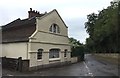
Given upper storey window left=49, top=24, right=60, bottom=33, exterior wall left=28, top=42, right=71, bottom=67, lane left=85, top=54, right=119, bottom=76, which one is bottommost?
lane left=85, top=54, right=119, bottom=76

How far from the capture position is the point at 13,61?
77.3 feet

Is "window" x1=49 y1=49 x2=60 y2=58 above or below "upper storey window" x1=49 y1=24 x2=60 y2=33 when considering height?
below

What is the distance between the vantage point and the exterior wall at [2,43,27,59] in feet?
81.9

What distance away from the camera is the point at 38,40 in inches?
1032

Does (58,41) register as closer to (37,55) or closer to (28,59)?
(37,55)

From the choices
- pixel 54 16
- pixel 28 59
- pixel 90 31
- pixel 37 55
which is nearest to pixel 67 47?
pixel 54 16

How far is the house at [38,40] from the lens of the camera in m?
25.0

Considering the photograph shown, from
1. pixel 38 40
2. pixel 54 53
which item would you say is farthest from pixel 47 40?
pixel 54 53

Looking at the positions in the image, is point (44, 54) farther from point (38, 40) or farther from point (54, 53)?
point (54, 53)

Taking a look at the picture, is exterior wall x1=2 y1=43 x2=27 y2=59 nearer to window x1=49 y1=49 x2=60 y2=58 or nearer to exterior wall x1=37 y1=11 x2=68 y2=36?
exterior wall x1=37 y1=11 x2=68 y2=36

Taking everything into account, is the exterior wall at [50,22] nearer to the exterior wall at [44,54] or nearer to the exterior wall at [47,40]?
the exterior wall at [47,40]

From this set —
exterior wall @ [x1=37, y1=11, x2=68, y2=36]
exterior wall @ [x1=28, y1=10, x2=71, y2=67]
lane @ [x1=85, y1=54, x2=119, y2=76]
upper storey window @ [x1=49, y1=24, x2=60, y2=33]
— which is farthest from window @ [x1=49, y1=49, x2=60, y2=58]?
lane @ [x1=85, y1=54, x2=119, y2=76]

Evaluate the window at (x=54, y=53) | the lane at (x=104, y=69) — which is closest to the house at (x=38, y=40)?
the window at (x=54, y=53)

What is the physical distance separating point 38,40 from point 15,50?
3120 millimetres
